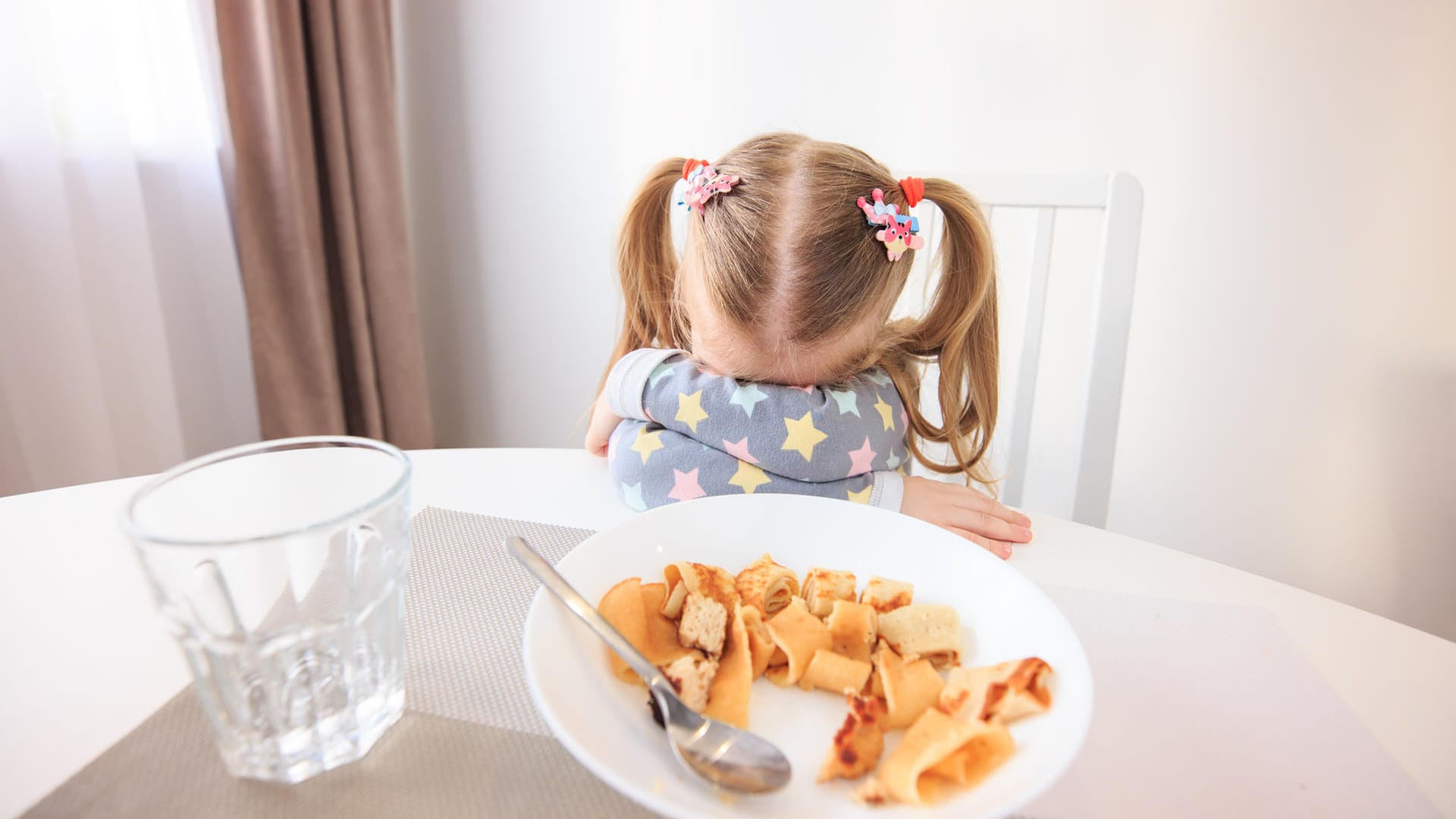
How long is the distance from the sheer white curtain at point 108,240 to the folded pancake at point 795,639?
1.18 meters

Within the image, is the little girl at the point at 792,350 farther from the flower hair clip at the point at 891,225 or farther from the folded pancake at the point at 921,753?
the folded pancake at the point at 921,753

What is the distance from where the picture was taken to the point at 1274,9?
108 centimetres

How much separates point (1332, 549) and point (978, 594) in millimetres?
1176

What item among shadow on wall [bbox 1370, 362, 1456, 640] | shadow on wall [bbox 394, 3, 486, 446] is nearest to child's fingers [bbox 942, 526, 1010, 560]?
shadow on wall [bbox 1370, 362, 1456, 640]

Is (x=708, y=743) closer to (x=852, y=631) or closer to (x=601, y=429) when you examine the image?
(x=852, y=631)

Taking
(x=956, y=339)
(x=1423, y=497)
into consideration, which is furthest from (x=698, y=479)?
(x=1423, y=497)

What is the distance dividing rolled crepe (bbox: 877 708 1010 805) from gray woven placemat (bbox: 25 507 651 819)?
4.7 inches

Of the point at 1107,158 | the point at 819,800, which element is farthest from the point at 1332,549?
the point at 819,800

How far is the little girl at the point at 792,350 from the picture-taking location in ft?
2.22

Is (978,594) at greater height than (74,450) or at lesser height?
greater

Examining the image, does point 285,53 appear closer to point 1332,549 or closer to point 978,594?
point 978,594

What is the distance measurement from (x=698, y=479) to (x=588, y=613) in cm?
31

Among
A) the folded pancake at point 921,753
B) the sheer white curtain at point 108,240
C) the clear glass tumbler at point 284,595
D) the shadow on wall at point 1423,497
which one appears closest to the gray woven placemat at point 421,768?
the clear glass tumbler at point 284,595

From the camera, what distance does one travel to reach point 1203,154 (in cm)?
116
